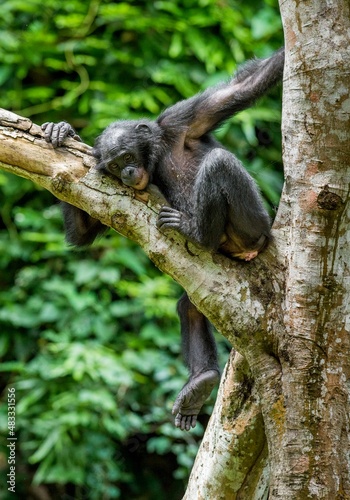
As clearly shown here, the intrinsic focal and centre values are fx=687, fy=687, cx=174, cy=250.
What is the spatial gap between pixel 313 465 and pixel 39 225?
513 centimetres

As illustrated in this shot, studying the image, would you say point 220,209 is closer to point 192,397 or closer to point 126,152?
point 126,152

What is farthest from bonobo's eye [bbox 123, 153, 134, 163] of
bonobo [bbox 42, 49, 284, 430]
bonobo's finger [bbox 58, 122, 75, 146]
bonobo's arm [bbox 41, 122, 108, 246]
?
bonobo's arm [bbox 41, 122, 108, 246]

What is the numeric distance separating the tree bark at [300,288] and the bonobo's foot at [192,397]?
2.11ft

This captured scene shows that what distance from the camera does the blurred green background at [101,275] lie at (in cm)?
728

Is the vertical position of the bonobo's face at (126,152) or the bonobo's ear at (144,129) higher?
the bonobo's ear at (144,129)

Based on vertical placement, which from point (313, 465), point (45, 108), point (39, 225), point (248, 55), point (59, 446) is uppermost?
point (248, 55)

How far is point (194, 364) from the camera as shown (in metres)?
4.85

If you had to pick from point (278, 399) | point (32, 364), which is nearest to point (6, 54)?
point (32, 364)

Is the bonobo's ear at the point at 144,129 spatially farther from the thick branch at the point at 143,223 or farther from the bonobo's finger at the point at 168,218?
the bonobo's finger at the point at 168,218

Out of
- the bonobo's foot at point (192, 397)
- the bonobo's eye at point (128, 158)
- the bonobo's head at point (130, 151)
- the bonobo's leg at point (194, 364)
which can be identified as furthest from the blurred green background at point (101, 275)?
the bonobo's eye at point (128, 158)

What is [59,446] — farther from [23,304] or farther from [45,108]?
[45,108]

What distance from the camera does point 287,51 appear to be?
12.1ft

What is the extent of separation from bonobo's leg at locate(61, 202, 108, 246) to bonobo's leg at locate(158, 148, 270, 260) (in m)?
0.97

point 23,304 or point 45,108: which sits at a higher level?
point 45,108
